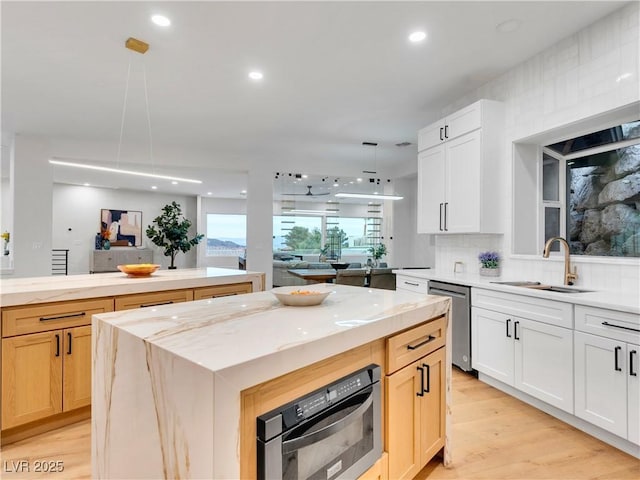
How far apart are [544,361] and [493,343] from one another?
0.46m

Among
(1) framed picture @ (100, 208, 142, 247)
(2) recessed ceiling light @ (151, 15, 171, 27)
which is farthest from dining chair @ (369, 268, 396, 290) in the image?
(1) framed picture @ (100, 208, 142, 247)

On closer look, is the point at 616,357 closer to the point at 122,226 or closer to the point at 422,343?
the point at 422,343

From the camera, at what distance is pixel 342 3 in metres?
2.46

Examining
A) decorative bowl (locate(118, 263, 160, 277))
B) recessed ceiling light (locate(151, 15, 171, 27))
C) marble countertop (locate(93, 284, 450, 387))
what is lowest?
marble countertop (locate(93, 284, 450, 387))

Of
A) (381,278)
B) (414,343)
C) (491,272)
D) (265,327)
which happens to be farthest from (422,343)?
(381,278)

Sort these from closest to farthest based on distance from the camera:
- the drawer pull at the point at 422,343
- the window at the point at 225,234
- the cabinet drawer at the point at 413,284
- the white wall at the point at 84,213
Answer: the drawer pull at the point at 422,343 → the cabinet drawer at the point at 413,284 → the white wall at the point at 84,213 → the window at the point at 225,234

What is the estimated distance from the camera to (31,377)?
7.23 feet

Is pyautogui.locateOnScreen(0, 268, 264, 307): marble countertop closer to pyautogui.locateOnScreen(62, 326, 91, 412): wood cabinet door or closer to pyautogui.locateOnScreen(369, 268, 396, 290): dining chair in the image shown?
pyautogui.locateOnScreen(62, 326, 91, 412): wood cabinet door

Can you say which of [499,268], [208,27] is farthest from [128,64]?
[499,268]

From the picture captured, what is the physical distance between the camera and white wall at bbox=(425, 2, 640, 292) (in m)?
2.45

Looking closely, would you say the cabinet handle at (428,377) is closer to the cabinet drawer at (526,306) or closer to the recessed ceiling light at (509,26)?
the cabinet drawer at (526,306)

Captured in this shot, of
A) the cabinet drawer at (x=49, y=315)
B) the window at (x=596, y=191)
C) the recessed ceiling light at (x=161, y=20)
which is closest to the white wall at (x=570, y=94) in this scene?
the window at (x=596, y=191)

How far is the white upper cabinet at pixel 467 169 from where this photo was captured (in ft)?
11.1

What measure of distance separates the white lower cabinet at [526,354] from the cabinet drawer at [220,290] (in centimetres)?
207
